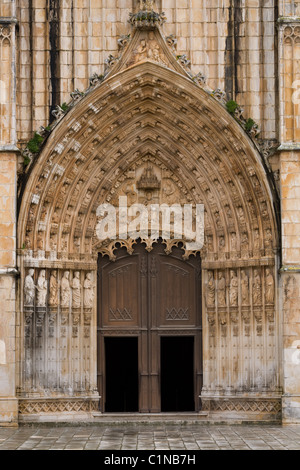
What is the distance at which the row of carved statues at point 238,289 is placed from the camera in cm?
1698

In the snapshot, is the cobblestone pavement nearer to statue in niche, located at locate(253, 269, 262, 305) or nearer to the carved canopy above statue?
statue in niche, located at locate(253, 269, 262, 305)

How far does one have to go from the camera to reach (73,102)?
56.1 ft

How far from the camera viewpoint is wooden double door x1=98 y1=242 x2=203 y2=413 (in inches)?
696

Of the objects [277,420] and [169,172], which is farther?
[169,172]

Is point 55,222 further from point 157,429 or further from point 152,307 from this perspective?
point 157,429

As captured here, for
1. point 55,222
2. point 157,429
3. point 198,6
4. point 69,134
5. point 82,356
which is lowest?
point 157,429

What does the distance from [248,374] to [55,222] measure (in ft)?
14.1

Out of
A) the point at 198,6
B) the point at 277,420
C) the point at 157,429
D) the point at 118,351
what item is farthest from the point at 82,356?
the point at 198,6

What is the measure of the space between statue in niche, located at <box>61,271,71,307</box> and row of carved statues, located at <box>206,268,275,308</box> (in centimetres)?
246

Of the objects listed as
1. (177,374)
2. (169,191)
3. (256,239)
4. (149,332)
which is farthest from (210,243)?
(177,374)

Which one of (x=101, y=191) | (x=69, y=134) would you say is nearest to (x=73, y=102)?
(x=69, y=134)

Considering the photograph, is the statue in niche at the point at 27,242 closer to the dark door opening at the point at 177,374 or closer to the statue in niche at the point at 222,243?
the dark door opening at the point at 177,374

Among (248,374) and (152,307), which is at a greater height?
(152,307)

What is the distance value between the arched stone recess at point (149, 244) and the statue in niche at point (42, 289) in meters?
0.02
